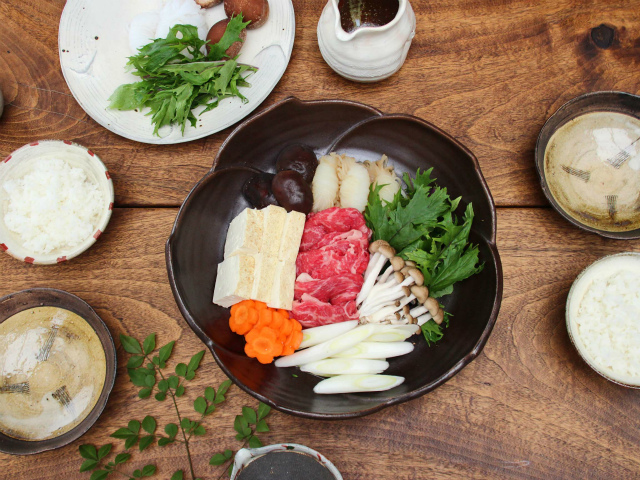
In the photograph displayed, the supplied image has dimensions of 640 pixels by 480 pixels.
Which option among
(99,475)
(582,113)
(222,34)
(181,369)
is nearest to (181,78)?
(222,34)

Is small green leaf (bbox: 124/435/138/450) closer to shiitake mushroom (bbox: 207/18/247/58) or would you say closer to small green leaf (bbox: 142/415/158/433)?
small green leaf (bbox: 142/415/158/433)

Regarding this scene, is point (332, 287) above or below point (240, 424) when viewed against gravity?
above

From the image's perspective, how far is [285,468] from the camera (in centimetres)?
169

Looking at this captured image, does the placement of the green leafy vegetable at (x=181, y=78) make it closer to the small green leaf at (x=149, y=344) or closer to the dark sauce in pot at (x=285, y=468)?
the small green leaf at (x=149, y=344)

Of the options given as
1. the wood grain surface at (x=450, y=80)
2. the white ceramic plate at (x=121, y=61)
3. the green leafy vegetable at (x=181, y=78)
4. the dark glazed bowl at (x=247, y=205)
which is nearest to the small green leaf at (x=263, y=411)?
the dark glazed bowl at (x=247, y=205)

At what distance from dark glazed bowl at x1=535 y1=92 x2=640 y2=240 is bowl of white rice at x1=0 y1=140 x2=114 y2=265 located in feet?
6.55

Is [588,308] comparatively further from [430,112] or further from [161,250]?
[161,250]

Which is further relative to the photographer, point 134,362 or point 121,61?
point 121,61

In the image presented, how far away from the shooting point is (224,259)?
6.40 ft

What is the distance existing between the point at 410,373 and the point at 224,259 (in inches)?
37.7

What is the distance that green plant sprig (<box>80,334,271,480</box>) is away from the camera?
6.14 feet

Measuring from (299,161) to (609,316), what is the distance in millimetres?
1530

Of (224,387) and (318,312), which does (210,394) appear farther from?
(318,312)

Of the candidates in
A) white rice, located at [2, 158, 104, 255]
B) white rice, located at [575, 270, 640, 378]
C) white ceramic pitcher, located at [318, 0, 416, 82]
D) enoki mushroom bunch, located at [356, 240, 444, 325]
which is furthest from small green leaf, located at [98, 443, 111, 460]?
white rice, located at [575, 270, 640, 378]
